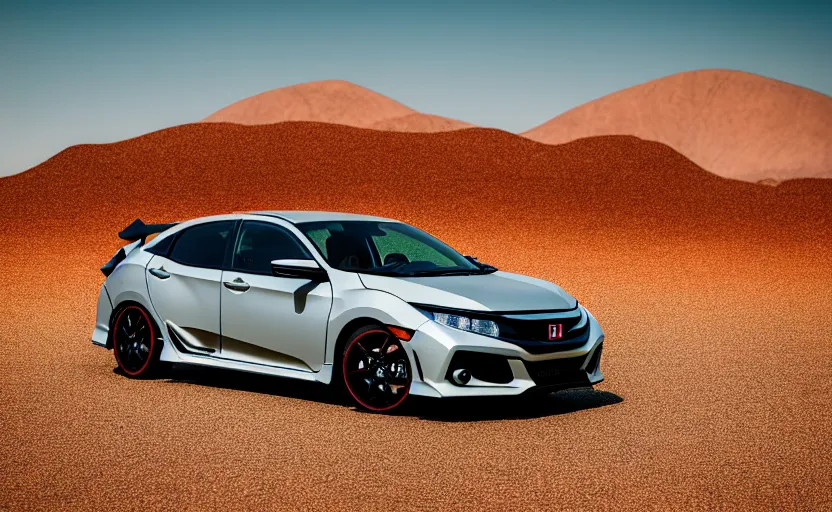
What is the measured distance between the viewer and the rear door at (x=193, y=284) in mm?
9578

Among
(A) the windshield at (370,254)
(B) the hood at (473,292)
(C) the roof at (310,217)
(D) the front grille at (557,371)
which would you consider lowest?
(D) the front grille at (557,371)

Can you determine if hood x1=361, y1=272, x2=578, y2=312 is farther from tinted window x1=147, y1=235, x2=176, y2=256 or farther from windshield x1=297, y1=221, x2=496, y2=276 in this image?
tinted window x1=147, y1=235, x2=176, y2=256

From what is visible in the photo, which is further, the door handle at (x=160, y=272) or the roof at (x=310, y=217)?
the door handle at (x=160, y=272)

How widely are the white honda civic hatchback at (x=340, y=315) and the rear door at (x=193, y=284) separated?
0.01m

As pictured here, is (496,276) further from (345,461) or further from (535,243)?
(535,243)

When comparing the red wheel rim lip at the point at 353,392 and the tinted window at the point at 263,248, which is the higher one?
the tinted window at the point at 263,248

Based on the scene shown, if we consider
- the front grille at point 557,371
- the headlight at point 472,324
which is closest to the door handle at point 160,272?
the headlight at point 472,324

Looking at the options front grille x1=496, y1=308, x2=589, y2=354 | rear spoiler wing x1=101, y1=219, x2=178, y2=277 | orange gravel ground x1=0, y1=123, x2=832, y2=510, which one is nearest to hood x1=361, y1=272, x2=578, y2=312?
front grille x1=496, y1=308, x2=589, y2=354

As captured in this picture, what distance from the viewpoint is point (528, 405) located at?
9.16 m

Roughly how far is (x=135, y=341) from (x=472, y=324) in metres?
3.77

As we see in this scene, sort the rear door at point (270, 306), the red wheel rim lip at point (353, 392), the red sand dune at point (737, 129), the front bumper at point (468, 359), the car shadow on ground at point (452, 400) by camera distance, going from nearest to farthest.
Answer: the front bumper at point (468, 359)
the red wheel rim lip at point (353, 392)
the car shadow on ground at point (452, 400)
the rear door at point (270, 306)
the red sand dune at point (737, 129)

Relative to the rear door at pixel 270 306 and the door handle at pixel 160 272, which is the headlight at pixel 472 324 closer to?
the rear door at pixel 270 306

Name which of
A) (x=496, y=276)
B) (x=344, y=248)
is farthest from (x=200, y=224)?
(x=496, y=276)

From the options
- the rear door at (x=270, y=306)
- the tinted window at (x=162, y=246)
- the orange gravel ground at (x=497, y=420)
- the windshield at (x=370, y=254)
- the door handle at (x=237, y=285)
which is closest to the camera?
the orange gravel ground at (x=497, y=420)
